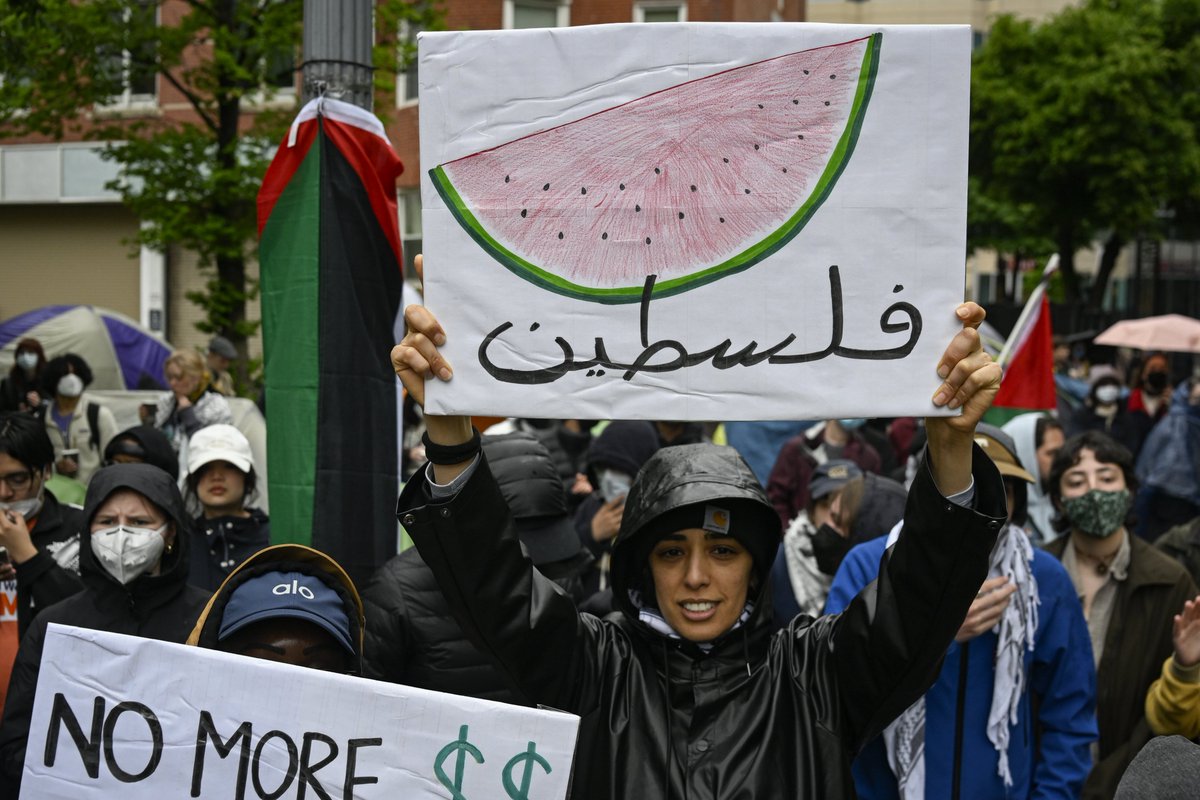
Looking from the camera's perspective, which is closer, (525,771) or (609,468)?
(525,771)

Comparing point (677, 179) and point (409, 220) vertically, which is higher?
point (409, 220)

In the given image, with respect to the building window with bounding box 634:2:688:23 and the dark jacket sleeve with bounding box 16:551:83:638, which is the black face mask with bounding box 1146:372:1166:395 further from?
the building window with bounding box 634:2:688:23

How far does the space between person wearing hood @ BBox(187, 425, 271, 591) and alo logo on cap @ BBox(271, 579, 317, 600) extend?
2.09 metres

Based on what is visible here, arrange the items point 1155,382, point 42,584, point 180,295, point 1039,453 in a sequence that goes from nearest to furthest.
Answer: point 42,584 → point 1039,453 → point 1155,382 → point 180,295

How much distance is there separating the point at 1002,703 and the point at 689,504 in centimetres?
141

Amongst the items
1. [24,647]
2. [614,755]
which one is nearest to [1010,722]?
[614,755]

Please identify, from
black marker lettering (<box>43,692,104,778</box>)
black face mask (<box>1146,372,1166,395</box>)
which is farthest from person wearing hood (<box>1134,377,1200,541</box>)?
black marker lettering (<box>43,692,104,778</box>)

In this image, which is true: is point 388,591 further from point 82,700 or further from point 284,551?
point 82,700

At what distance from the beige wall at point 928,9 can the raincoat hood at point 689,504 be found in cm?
5410

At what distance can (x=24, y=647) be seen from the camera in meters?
3.54

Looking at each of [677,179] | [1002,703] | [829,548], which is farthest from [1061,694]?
[677,179]

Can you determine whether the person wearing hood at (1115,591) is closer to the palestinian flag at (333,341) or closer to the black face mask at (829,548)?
the black face mask at (829,548)

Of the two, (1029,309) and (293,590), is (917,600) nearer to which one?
(293,590)

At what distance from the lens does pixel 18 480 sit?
180 inches
